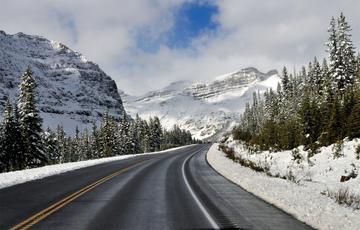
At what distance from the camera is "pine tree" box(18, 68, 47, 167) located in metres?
49.8

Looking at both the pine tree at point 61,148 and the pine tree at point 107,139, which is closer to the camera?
the pine tree at point 107,139

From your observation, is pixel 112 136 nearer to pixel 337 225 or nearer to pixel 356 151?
pixel 356 151

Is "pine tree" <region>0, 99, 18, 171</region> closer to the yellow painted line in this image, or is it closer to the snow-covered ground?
the snow-covered ground

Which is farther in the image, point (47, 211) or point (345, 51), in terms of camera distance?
point (345, 51)

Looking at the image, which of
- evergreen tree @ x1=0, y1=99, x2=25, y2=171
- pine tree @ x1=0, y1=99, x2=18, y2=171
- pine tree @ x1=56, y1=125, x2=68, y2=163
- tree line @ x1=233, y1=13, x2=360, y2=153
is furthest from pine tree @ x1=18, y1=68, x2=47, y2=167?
pine tree @ x1=56, y1=125, x2=68, y2=163

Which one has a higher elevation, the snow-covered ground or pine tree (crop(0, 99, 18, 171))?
pine tree (crop(0, 99, 18, 171))

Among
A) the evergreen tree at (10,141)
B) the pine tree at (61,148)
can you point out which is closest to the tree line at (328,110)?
the evergreen tree at (10,141)

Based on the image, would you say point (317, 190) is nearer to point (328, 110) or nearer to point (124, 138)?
point (328, 110)

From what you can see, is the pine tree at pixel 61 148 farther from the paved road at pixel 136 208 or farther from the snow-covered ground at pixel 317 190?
the paved road at pixel 136 208

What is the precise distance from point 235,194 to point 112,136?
65.8 metres

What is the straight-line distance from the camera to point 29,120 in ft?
165

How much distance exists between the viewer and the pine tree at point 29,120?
4981cm

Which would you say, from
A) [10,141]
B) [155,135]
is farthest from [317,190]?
[155,135]

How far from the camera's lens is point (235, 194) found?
15.3m
